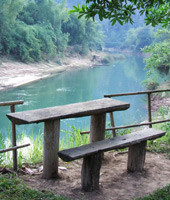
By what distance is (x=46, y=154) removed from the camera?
3.10 m

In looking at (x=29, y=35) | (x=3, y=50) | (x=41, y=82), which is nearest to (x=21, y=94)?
(x=41, y=82)

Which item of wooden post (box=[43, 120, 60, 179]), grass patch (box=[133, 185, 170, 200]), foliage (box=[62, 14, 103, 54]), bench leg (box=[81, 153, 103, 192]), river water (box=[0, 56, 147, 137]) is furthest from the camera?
foliage (box=[62, 14, 103, 54])

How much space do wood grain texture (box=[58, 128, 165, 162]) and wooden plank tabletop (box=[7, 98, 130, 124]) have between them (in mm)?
334


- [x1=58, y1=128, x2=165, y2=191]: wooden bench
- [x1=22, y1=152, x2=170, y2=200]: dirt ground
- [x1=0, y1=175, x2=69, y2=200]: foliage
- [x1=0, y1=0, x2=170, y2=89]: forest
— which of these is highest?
[x1=0, y1=0, x2=170, y2=89]: forest

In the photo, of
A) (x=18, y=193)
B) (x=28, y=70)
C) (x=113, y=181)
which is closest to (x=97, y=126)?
(x=113, y=181)

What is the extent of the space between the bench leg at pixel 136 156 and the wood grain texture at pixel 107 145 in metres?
0.13

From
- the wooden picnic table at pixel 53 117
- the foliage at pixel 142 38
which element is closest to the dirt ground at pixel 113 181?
the wooden picnic table at pixel 53 117

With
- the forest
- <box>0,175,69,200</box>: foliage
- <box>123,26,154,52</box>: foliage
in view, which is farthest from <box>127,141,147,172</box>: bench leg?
<box>123,26,154,52</box>: foliage

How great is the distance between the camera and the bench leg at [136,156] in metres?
3.36

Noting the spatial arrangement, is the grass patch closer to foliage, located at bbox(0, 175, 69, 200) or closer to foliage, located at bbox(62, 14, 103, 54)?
foliage, located at bbox(0, 175, 69, 200)

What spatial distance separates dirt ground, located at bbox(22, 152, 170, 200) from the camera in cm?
286

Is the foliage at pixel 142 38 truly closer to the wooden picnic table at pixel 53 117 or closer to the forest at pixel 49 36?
the forest at pixel 49 36

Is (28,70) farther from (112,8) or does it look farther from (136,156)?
(112,8)

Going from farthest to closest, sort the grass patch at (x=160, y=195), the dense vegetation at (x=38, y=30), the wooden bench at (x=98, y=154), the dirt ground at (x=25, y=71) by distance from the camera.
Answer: the dense vegetation at (x=38, y=30) → the dirt ground at (x=25, y=71) → the wooden bench at (x=98, y=154) → the grass patch at (x=160, y=195)
